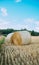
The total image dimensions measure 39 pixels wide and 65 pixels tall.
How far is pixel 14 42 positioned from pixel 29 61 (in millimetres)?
3218

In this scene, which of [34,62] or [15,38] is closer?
[34,62]

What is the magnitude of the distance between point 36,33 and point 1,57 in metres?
6.38

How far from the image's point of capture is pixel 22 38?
22.7 feet

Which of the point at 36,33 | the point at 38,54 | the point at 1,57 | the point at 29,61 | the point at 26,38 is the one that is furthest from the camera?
the point at 36,33

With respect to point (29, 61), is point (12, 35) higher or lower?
higher

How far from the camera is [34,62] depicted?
3721 millimetres

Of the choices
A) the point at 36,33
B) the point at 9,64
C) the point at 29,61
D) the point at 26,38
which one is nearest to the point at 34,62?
the point at 29,61

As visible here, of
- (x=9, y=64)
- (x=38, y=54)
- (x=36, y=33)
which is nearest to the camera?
(x=9, y=64)

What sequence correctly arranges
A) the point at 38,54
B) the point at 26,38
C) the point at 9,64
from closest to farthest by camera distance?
the point at 9,64, the point at 38,54, the point at 26,38

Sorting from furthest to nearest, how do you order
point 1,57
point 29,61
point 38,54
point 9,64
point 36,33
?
1. point 36,33
2. point 38,54
3. point 1,57
4. point 29,61
5. point 9,64

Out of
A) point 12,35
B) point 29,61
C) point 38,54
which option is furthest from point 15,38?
point 29,61

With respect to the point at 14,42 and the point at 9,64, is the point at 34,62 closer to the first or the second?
the point at 9,64

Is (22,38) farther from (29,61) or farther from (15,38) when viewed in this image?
(29,61)

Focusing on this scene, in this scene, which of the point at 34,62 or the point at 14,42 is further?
the point at 14,42
